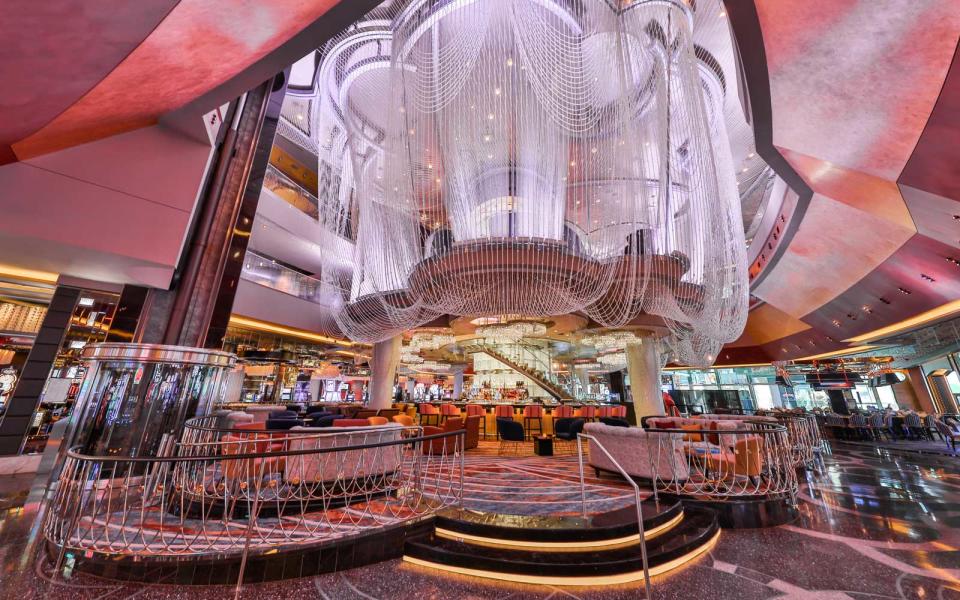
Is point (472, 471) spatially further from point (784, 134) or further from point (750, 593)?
point (784, 134)

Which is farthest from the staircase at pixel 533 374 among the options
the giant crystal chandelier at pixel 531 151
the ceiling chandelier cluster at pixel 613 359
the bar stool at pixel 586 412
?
the giant crystal chandelier at pixel 531 151

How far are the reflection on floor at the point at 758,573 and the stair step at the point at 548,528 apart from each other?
0.42 metres

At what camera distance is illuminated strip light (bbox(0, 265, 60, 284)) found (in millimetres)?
6227

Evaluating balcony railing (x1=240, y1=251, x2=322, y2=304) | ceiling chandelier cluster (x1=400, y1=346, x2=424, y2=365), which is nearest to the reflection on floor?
balcony railing (x1=240, y1=251, x2=322, y2=304)

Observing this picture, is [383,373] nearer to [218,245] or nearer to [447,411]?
[447,411]

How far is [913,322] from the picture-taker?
994cm

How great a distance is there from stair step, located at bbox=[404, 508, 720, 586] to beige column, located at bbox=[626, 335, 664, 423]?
9.41 meters

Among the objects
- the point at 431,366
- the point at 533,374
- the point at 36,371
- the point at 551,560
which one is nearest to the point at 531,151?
the point at 551,560

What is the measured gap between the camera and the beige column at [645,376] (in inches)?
480

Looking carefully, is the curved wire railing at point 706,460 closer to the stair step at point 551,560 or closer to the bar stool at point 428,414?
the stair step at point 551,560

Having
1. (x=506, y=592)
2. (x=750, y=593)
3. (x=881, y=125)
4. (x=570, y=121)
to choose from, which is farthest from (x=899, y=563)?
(x=570, y=121)

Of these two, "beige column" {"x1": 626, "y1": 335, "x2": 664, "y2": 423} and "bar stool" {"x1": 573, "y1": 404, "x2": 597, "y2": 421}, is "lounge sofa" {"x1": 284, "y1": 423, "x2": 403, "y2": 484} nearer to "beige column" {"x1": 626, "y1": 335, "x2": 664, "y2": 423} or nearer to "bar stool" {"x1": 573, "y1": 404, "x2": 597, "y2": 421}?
"bar stool" {"x1": 573, "y1": 404, "x2": 597, "y2": 421}

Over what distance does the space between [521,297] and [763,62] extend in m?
4.71

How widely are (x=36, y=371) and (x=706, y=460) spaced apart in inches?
465
